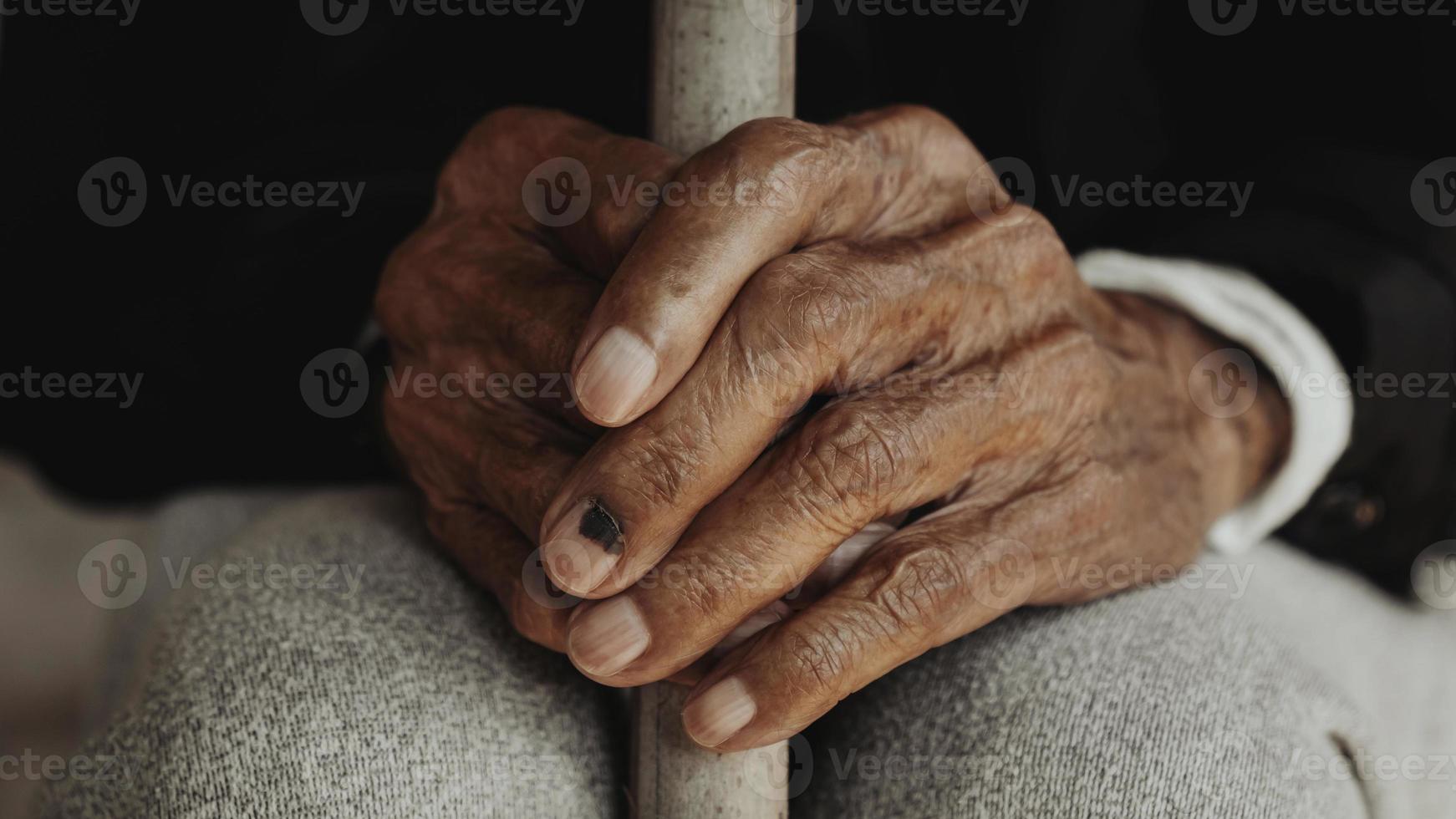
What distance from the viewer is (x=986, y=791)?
0.52m

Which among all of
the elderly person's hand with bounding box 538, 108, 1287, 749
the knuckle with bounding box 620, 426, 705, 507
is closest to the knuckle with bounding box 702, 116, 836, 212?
the elderly person's hand with bounding box 538, 108, 1287, 749

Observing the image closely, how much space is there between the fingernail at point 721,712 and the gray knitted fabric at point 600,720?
0.20 feet

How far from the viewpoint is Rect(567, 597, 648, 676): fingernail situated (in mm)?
471

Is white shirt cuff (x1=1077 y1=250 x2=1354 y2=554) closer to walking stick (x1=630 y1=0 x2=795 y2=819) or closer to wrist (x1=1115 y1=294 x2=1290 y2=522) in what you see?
wrist (x1=1115 y1=294 x2=1290 y2=522)

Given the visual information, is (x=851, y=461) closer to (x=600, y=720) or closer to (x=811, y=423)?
(x=811, y=423)

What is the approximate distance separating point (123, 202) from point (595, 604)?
693 millimetres

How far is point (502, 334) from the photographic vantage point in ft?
1.85

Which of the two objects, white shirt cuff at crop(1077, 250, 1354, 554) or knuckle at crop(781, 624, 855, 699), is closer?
knuckle at crop(781, 624, 855, 699)

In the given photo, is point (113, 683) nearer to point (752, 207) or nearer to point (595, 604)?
point (595, 604)

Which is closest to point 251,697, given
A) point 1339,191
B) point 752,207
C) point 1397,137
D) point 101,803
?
point 101,803

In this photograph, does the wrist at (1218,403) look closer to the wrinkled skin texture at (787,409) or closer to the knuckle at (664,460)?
the wrinkled skin texture at (787,409)

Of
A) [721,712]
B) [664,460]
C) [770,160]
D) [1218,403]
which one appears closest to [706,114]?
[770,160]

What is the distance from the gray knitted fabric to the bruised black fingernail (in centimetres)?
14

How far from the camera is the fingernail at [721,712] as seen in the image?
0.47 m
